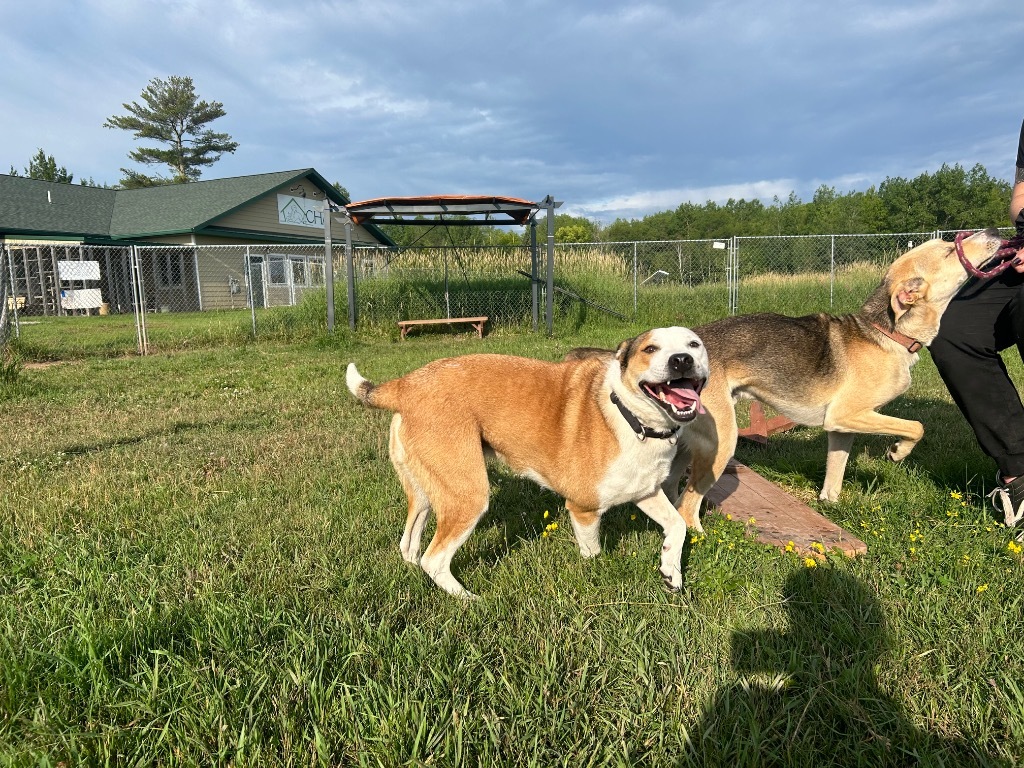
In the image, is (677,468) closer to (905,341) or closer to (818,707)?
(905,341)

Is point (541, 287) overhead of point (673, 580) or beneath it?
overhead

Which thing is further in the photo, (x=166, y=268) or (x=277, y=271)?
(x=277, y=271)

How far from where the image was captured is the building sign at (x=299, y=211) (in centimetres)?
2961

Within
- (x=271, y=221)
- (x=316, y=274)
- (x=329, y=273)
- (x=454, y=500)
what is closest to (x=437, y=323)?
(x=329, y=273)

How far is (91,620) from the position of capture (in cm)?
240

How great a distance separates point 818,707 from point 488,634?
1.29 metres

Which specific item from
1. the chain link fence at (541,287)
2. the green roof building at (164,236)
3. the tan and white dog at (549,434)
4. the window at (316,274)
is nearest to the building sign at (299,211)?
the green roof building at (164,236)

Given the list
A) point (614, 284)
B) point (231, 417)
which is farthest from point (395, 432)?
point (614, 284)

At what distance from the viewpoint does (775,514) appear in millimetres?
3779

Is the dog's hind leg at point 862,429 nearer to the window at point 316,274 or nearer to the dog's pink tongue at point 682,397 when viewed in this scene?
the dog's pink tongue at point 682,397

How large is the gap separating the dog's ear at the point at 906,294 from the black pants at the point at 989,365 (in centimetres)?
26

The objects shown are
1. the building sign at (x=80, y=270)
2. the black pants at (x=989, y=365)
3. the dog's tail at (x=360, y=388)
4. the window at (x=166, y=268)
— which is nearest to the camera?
the dog's tail at (x=360, y=388)

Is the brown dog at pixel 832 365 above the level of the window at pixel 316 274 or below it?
below

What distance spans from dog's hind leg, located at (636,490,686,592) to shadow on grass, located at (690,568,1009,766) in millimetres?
523
